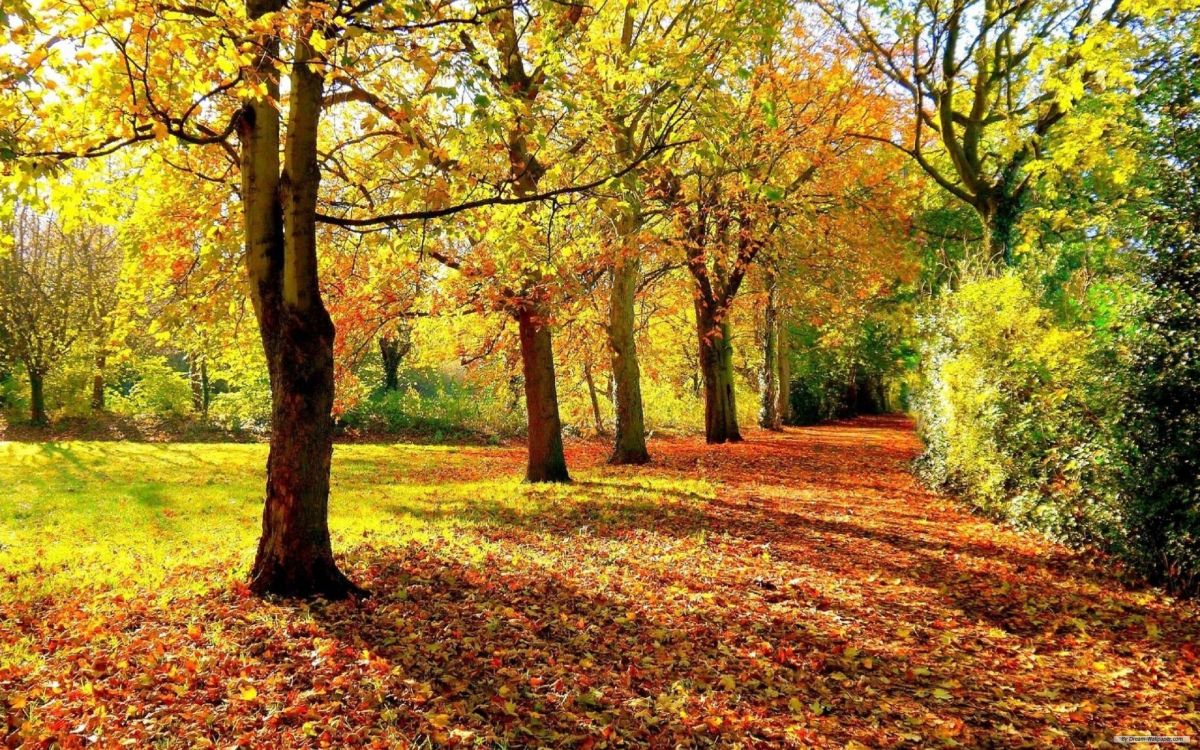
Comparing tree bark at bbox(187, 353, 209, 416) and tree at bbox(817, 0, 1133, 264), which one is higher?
tree at bbox(817, 0, 1133, 264)

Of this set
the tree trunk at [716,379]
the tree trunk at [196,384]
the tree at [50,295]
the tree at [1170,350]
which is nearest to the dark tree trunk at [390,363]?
the tree trunk at [196,384]

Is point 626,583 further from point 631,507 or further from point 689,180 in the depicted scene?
point 689,180

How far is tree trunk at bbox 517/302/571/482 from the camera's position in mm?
12347

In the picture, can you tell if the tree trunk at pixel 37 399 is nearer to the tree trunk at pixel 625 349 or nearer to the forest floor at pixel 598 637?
the forest floor at pixel 598 637

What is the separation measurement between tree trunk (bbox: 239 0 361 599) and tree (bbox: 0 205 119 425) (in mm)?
22985

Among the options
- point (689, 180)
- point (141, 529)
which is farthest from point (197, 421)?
point (689, 180)

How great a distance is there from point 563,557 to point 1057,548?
19.9 feet

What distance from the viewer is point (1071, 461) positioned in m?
7.54

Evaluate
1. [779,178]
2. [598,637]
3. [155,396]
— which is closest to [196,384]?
[155,396]

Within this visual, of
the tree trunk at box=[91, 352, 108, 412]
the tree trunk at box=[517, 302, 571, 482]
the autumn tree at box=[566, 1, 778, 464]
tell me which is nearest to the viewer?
the autumn tree at box=[566, 1, 778, 464]

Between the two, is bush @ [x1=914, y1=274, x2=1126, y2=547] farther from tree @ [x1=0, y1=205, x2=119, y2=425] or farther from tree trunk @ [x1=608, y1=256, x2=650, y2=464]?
tree @ [x1=0, y1=205, x2=119, y2=425]

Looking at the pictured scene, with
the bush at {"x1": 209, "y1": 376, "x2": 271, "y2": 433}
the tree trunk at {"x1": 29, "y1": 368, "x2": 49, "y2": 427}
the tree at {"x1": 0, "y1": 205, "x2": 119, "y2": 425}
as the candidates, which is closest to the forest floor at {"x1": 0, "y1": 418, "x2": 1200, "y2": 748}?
the bush at {"x1": 209, "y1": 376, "x2": 271, "y2": 433}

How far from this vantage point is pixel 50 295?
926 inches

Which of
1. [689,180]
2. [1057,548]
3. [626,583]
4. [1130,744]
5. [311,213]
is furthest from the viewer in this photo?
[689,180]
